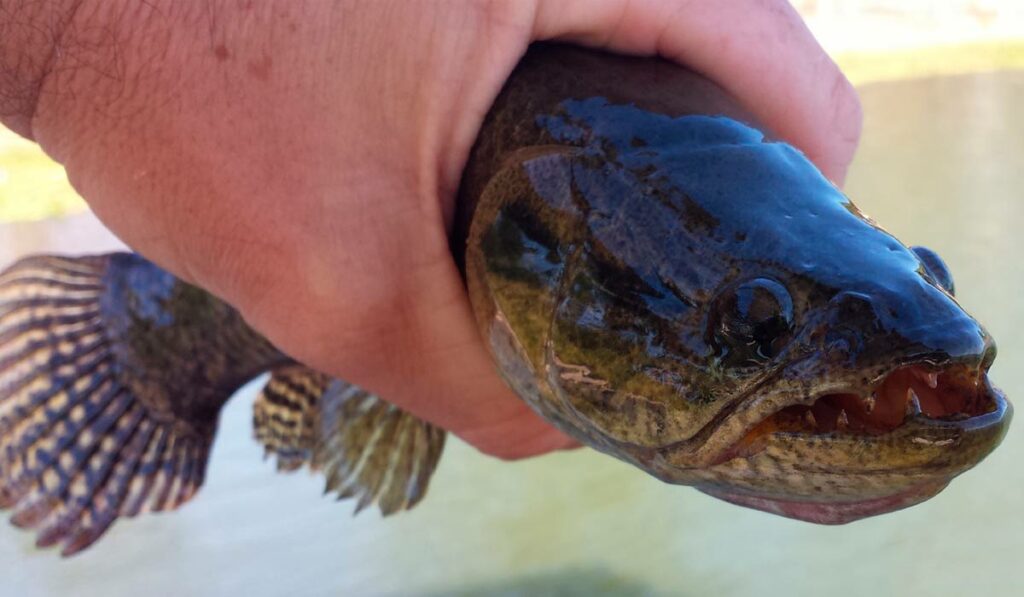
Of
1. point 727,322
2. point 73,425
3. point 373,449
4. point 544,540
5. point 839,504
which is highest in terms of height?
point 727,322

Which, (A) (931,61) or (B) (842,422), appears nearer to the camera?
(B) (842,422)

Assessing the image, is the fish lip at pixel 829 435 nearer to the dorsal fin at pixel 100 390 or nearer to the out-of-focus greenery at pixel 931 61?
the dorsal fin at pixel 100 390

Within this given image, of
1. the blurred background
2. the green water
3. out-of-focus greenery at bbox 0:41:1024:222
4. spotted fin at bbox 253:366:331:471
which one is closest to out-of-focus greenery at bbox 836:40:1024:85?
out-of-focus greenery at bbox 0:41:1024:222

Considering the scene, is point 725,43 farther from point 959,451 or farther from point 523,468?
point 523,468

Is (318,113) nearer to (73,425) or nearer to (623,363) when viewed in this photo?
(623,363)

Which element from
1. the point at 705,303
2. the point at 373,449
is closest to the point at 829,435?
the point at 705,303

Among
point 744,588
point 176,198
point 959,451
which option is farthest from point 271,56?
point 744,588
